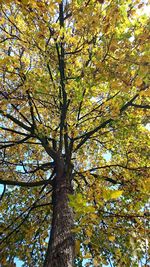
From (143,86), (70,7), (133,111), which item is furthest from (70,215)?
(70,7)

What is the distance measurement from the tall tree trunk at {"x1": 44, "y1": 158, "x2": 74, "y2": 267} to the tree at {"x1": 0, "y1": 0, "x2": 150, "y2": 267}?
0.06ft

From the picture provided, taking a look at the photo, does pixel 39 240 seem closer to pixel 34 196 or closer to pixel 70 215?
pixel 34 196

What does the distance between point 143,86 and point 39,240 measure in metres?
4.71

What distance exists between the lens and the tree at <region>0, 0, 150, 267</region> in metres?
3.70

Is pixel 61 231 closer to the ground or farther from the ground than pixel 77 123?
closer to the ground

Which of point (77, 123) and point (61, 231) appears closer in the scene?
point (61, 231)

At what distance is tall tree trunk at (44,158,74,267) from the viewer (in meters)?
3.44

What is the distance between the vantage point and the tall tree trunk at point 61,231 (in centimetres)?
344

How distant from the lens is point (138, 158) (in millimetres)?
7223

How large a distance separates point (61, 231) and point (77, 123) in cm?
274

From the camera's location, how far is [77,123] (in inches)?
236

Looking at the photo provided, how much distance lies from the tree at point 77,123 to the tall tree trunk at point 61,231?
0.02 m

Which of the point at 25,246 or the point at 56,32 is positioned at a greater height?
the point at 56,32

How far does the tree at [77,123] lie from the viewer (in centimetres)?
370
